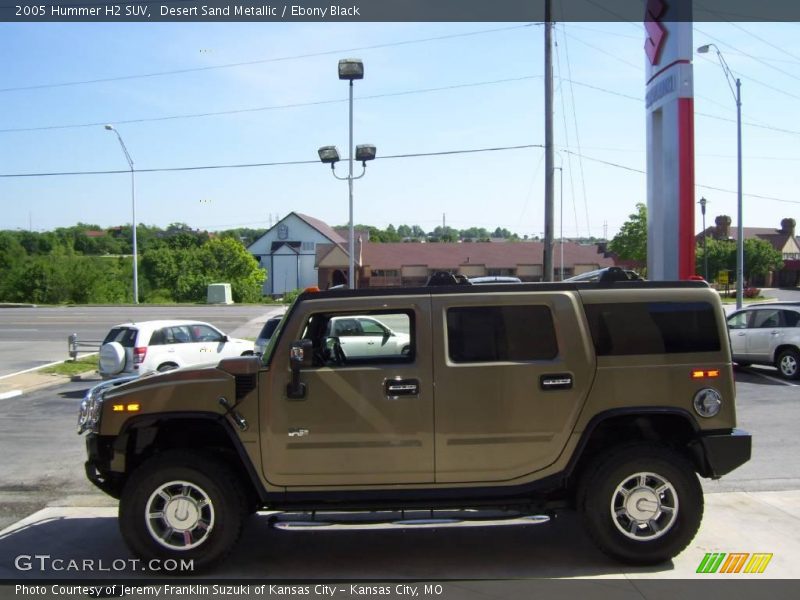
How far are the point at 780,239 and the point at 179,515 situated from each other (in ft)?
356

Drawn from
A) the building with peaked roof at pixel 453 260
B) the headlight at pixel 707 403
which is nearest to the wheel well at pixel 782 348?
the headlight at pixel 707 403

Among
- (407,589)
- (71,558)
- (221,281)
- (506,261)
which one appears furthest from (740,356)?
(221,281)

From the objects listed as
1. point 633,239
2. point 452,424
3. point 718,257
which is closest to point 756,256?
point 718,257

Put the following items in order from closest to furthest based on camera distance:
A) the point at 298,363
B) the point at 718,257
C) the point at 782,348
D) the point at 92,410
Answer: the point at 298,363 < the point at 92,410 < the point at 782,348 < the point at 718,257

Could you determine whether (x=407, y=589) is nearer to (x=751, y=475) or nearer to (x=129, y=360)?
(x=751, y=475)

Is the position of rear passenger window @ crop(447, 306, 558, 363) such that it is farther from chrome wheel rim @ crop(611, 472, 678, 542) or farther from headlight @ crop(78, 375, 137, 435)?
headlight @ crop(78, 375, 137, 435)

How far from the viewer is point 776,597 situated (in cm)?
444

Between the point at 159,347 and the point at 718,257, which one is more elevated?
the point at 718,257

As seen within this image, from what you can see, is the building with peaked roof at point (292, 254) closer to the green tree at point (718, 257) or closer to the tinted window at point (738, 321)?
the green tree at point (718, 257)

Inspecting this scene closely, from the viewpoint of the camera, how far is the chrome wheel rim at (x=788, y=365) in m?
14.2

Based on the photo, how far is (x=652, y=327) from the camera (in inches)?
202

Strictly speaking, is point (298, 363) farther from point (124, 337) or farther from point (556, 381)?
point (124, 337)

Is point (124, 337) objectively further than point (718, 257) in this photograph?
No

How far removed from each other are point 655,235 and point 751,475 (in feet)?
31.9
